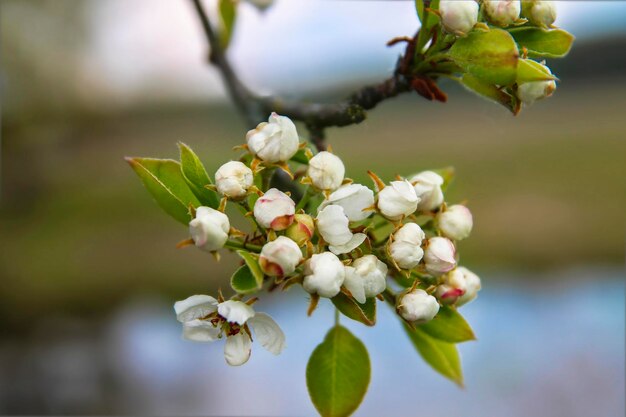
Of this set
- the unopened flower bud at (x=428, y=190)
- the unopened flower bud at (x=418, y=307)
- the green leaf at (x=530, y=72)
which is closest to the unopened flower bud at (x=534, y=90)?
the green leaf at (x=530, y=72)

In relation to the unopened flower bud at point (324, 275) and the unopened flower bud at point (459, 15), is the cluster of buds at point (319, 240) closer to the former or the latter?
the unopened flower bud at point (324, 275)

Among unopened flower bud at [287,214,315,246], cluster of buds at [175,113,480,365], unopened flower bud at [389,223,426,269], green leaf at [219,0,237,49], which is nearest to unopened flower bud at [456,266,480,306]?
cluster of buds at [175,113,480,365]

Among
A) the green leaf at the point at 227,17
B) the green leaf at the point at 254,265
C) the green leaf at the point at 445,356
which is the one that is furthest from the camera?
the green leaf at the point at 227,17

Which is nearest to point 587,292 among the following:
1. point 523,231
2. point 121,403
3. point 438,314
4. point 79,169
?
point 523,231

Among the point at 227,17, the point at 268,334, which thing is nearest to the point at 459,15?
the point at 268,334

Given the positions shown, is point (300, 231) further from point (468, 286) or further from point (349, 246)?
point (468, 286)

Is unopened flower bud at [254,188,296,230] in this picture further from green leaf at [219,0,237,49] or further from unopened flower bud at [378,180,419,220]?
green leaf at [219,0,237,49]

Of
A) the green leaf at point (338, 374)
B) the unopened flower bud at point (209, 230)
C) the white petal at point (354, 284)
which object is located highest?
the unopened flower bud at point (209, 230)
